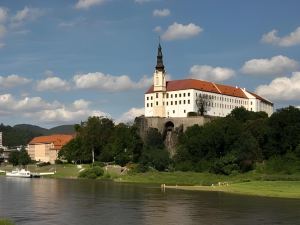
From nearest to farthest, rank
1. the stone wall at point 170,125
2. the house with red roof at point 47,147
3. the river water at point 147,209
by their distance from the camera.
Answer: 1. the river water at point 147,209
2. the stone wall at point 170,125
3. the house with red roof at point 47,147

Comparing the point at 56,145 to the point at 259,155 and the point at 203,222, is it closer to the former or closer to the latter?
the point at 259,155

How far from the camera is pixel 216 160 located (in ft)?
308

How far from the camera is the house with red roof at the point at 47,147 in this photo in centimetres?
16900

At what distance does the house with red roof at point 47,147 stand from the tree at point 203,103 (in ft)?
166

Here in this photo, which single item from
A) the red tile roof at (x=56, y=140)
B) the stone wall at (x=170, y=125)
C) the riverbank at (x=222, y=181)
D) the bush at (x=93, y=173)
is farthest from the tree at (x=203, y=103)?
the red tile roof at (x=56, y=140)

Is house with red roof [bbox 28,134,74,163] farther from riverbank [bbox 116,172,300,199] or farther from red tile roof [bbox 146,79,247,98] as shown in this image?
riverbank [bbox 116,172,300,199]

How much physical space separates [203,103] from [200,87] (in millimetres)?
4809

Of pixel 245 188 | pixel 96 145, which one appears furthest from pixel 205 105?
pixel 245 188

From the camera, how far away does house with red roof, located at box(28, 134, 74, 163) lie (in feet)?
554

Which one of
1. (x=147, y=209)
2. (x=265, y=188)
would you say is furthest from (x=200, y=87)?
(x=147, y=209)

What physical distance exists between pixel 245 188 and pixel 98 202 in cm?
2125

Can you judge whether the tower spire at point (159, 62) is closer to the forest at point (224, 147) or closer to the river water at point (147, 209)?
the forest at point (224, 147)

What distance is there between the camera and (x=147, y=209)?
157ft

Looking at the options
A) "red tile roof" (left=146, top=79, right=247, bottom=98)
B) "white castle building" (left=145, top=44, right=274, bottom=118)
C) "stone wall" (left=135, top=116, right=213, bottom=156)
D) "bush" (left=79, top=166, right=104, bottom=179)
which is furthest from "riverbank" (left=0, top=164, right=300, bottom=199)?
"red tile roof" (left=146, top=79, right=247, bottom=98)
